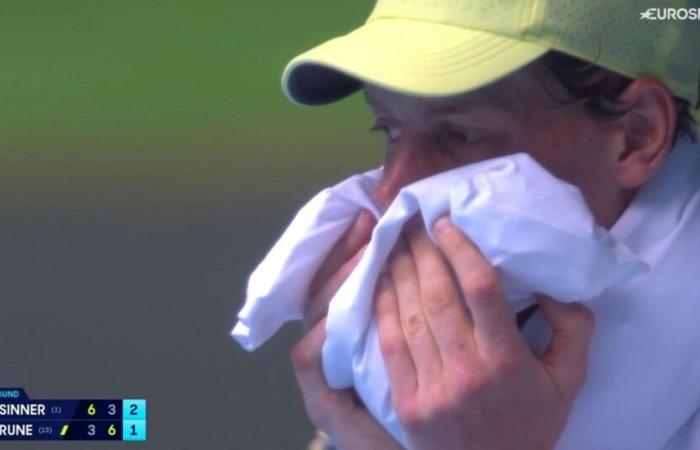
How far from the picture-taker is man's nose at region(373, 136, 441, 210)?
84 cm

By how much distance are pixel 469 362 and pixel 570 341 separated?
0.22ft

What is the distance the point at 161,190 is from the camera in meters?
1.29

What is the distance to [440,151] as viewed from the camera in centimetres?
85

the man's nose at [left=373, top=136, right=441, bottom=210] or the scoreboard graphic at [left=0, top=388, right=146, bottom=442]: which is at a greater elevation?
the man's nose at [left=373, top=136, right=441, bottom=210]

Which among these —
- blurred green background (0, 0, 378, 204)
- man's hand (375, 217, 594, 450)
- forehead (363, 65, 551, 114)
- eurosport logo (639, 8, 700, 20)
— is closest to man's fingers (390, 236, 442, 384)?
man's hand (375, 217, 594, 450)

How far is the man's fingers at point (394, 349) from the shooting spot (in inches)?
30.8

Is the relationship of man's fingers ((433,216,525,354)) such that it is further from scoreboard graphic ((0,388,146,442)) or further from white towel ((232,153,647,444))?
scoreboard graphic ((0,388,146,442))

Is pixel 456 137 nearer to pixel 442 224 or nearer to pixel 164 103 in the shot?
pixel 442 224

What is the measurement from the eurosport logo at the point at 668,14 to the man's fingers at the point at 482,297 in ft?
0.67

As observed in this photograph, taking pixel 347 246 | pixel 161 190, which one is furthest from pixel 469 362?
pixel 161 190

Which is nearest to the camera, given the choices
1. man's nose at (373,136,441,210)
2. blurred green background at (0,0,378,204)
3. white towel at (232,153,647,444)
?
white towel at (232,153,647,444)

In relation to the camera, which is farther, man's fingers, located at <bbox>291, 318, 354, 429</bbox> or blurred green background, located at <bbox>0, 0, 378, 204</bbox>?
blurred green background, located at <bbox>0, 0, 378, 204</bbox>

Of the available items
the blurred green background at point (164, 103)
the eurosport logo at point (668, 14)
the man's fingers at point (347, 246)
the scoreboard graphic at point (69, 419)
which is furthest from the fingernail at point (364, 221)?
the scoreboard graphic at point (69, 419)

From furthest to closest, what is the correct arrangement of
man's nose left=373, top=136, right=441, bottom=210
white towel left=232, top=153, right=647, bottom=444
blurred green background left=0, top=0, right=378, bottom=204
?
1. blurred green background left=0, top=0, right=378, bottom=204
2. man's nose left=373, top=136, right=441, bottom=210
3. white towel left=232, top=153, right=647, bottom=444
